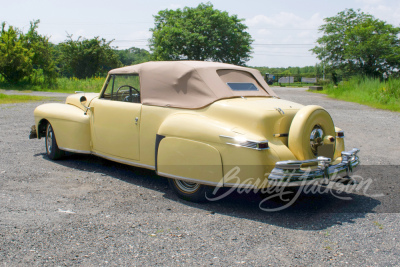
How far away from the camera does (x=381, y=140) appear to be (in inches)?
352

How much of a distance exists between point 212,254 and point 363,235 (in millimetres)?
1473

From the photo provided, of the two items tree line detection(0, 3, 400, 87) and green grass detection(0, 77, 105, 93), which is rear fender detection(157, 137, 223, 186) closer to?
green grass detection(0, 77, 105, 93)

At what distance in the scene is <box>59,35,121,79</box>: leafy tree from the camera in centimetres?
5747

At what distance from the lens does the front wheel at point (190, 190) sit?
14.6 ft

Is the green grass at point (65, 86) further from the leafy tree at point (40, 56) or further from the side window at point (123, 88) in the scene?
the side window at point (123, 88)

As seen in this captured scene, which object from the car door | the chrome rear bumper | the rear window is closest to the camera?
the chrome rear bumper

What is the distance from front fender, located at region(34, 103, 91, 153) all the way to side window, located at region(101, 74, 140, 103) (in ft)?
1.70

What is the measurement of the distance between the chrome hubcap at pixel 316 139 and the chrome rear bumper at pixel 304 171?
0.77 ft

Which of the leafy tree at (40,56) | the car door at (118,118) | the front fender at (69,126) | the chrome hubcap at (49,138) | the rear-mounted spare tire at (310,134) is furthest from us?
the leafy tree at (40,56)

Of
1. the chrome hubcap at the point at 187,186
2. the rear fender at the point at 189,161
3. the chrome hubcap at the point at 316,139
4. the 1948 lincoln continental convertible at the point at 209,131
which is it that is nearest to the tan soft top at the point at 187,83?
the 1948 lincoln continental convertible at the point at 209,131

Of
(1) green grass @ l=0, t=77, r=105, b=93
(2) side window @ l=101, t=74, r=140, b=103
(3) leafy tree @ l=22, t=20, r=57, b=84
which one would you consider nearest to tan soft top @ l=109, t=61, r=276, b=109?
(2) side window @ l=101, t=74, r=140, b=103

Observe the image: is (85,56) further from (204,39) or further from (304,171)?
(304,171)

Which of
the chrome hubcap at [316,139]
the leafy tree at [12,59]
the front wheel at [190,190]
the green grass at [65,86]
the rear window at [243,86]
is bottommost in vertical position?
the front wheel at [190,190]

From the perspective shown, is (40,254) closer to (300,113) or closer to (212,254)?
(212,254)
